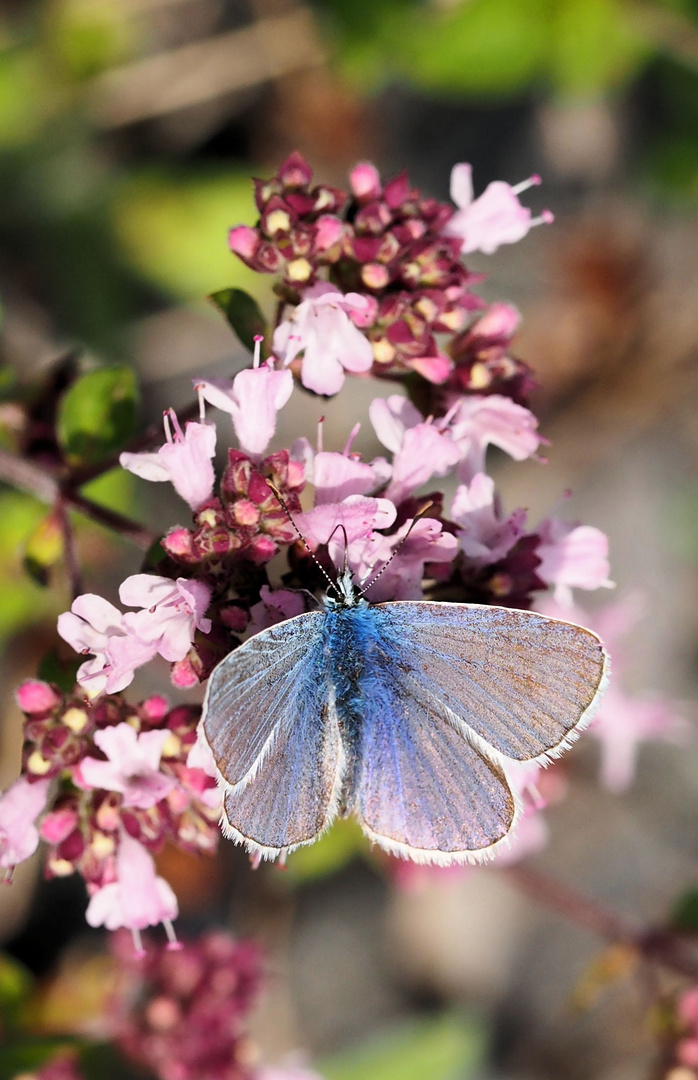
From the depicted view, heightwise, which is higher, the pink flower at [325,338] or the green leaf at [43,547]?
the pink flower at [325,338]

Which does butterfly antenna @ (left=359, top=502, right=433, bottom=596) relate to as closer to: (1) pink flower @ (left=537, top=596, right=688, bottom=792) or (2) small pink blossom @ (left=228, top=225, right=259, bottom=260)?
(2) small pink blossom @ (left=228, top=225, right=259, bottom=260)

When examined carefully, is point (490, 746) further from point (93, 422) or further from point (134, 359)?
point (134, 359)

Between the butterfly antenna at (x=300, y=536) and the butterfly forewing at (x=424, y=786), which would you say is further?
the butterfly antenna at (x=300, y=536)

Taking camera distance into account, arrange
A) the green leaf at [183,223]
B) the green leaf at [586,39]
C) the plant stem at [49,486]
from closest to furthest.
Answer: the plant stem at [49,486] < the green leaf at [586,39] < the green leaf at [183,223]

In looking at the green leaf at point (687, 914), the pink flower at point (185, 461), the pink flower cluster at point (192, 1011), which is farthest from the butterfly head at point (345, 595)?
the green leaf at point (687, 914)

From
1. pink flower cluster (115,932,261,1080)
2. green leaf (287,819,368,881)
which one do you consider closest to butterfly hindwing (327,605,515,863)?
pink flower cluster (115,932,261,1080)

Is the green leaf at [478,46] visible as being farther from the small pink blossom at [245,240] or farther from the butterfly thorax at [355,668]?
the butterfly thorax at [355,668]

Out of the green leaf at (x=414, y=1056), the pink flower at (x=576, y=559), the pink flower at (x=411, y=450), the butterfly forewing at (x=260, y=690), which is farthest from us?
the green leaf at (x=414, y=1056)
